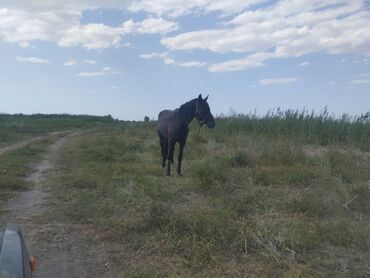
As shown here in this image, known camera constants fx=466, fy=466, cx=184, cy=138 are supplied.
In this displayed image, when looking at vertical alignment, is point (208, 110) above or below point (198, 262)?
above

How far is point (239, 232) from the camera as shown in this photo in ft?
16.9

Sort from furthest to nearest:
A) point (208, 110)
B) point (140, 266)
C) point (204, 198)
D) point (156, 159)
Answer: point (156, 159) → point (208, 110) → point (204, 198) → point (140, 266)

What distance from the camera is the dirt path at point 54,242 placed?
4.44 metres

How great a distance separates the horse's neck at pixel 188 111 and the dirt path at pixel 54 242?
10.9 feet

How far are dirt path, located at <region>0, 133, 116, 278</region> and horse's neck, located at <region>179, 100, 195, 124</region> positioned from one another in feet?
10.9

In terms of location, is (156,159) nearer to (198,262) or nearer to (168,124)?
(168,124)

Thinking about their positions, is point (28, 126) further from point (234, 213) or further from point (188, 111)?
point (234, 213)

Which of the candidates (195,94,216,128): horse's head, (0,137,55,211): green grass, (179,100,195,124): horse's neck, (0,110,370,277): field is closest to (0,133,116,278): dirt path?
(0,110,370,277): field

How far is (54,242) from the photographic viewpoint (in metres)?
5.21

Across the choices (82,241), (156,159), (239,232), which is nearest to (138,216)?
(82,241)

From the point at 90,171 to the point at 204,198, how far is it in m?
3.56

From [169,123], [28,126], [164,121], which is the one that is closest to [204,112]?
[169,123]

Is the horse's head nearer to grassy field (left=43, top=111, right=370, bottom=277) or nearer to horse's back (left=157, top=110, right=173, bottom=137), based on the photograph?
horse's back (left=157, top=110, right=173, bottom=137)

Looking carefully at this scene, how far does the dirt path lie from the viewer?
4.44 meters
